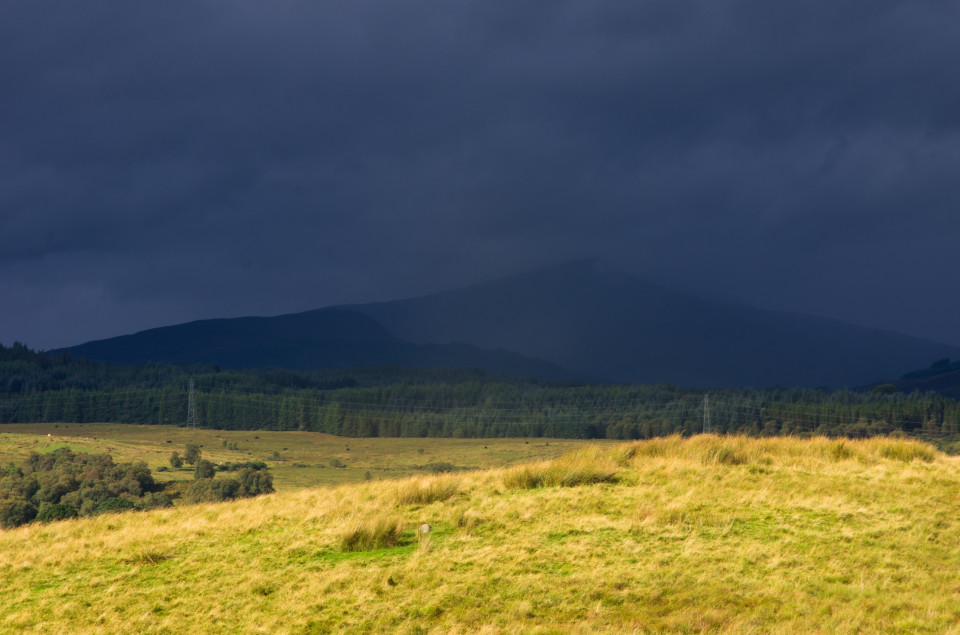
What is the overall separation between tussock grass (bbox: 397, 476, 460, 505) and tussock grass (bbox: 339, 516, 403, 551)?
3.13 metres

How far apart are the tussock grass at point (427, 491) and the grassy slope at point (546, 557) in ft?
0.24

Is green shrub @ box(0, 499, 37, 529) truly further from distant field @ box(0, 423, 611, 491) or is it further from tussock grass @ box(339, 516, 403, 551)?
tussock grass @ box(339, 516, 403, 551)

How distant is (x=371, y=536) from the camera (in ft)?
47.1

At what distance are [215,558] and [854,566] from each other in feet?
35.9

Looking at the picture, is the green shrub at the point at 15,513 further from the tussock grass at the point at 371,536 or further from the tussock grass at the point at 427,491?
the tussock grass at the point at 371,536

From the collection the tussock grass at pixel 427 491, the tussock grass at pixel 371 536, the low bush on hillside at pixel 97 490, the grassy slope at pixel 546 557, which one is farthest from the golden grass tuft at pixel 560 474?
the low bush on hillside at pixel 97 490

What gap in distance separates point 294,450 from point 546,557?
439ft

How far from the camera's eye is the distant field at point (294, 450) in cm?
7688

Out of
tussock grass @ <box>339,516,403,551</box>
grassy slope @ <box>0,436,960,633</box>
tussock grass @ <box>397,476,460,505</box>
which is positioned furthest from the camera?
tussock grass @ <box>397,476,460,505</box>

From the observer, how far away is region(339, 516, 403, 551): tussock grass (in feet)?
46.7

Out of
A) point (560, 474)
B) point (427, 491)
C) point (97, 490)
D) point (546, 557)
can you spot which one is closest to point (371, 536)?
point (546, 557)

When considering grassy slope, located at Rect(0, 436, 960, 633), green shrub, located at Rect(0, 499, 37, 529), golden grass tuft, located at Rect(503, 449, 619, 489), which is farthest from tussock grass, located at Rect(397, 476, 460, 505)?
green shrub, located at Rect(0, 499, 37, 529)

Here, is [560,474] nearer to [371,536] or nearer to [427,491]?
[427,491]

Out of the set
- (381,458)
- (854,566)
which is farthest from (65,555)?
(381,458)
